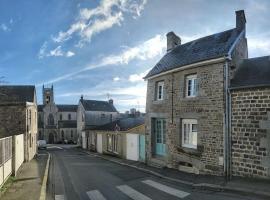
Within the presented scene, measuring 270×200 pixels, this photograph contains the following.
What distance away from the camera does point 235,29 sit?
15.8 m

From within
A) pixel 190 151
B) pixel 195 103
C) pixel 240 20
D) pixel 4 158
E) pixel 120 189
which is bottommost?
pixel 120 189

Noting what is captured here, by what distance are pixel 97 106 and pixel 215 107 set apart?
1799 inches

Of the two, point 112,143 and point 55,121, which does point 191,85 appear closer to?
point 112,143

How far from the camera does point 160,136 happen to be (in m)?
18.8

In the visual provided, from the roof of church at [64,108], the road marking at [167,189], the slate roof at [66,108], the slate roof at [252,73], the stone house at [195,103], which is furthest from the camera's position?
the slate roof at [66,108]

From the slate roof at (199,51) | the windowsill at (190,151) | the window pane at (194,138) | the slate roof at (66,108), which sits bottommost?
the windowsill at (190,151)

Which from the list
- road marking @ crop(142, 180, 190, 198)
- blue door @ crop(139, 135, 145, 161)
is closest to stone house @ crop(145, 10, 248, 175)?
blue door @ crop(139, 135, 145, 161)

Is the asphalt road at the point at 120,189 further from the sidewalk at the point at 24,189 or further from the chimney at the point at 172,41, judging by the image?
the chimney at the point at 172,41

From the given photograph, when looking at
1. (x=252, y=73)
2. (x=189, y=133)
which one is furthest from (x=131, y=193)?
(x=252, y=73)

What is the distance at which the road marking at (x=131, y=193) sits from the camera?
35.4ft

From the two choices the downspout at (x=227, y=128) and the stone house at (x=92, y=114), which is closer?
the downspout at (x=227, y=128)

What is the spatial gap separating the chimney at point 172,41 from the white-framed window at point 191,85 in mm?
5583

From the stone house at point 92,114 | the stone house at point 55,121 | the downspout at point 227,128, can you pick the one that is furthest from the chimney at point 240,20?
the stone house at point 55,121

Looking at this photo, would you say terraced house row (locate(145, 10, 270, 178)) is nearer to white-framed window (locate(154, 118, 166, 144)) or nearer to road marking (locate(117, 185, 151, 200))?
white-framed window (locate(154, 118, 166, 144))
